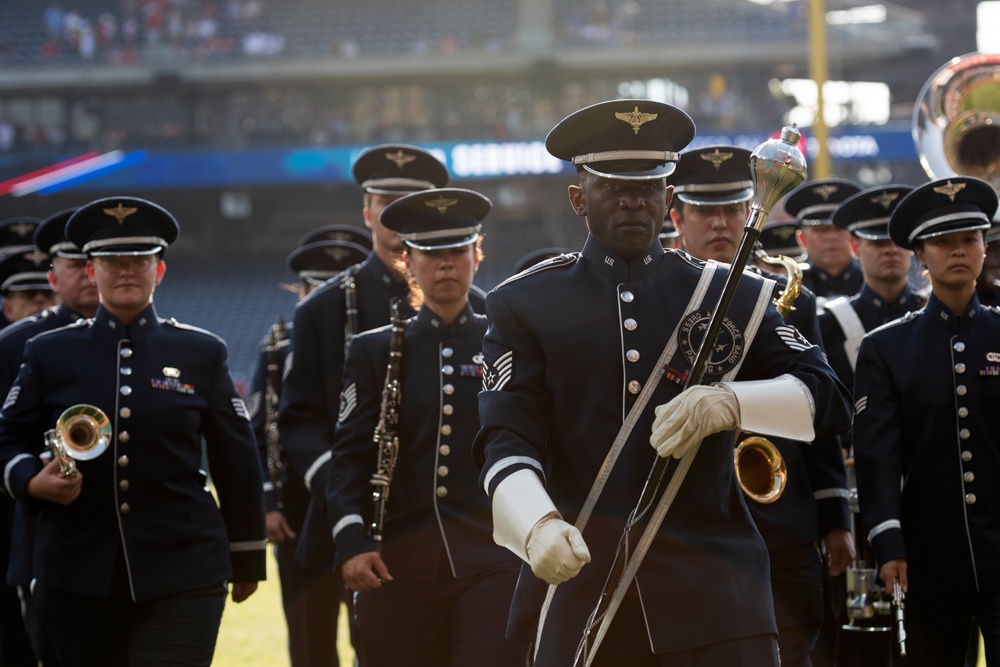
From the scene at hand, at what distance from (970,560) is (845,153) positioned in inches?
1342

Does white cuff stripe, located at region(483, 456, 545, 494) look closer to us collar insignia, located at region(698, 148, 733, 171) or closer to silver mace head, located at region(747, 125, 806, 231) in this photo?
silver mace head, located at region(747, 125, 806, 231)

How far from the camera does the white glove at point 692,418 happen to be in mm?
3596

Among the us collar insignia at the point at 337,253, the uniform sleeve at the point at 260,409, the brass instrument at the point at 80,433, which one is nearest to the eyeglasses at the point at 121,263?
the brass instrument at the point at 80,433

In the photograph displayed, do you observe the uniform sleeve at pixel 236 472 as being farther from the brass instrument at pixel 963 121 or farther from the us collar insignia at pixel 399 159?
the brass instrument at pixel 963 121

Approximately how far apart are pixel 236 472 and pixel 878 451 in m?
2.59

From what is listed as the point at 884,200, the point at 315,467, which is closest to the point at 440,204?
the point at 315,467

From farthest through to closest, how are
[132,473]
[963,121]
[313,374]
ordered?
[963,121] → [313,374] → [132,473]

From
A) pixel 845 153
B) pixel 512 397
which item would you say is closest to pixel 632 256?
pixel 512 397

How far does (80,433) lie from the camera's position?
19.3ft

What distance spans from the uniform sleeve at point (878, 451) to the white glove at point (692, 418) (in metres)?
2.26

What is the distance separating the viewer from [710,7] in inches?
1734

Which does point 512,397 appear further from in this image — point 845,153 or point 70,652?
point 845,153

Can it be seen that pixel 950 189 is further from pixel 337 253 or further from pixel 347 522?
pixel 337 253

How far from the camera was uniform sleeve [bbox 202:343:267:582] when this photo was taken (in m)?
6.17
